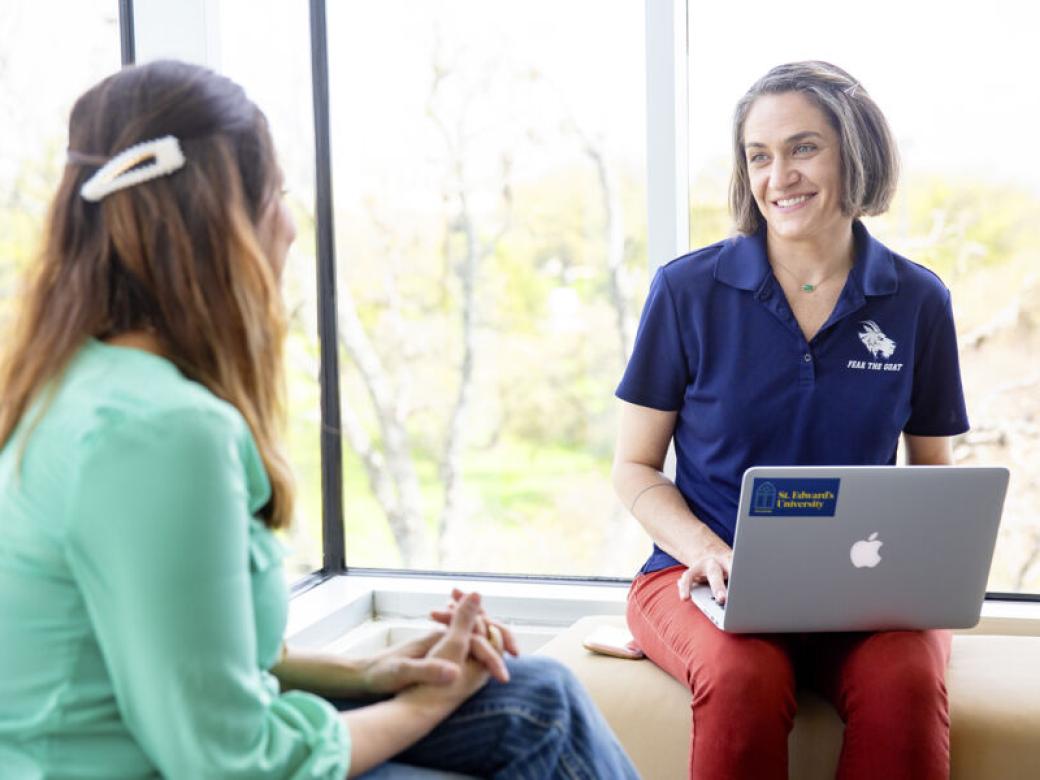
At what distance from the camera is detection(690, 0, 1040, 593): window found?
3.35 meters

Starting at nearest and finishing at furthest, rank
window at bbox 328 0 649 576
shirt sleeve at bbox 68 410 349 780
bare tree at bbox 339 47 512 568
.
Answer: shirt sleeve at bbox 68 410 349 780 < window at bbox 328 0 649 576 < bare tree at bbox 339 47 512 568

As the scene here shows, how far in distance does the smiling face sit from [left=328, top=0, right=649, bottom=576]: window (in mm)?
2170

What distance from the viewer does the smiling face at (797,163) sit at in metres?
2.02

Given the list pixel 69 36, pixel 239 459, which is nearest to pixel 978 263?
pixel 69 36

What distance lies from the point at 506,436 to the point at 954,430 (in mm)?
2830

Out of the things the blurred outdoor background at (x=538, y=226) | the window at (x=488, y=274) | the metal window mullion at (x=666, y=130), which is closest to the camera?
the metal window mullion at (x=666, y=130)

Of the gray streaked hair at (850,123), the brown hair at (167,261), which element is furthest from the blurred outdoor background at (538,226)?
the brown hair at (167,261)

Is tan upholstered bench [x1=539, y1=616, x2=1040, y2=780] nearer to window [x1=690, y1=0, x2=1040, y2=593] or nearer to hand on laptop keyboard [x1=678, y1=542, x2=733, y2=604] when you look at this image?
hand on laptop keyboard [x1=678, y1=542, x2=733, y2=604]

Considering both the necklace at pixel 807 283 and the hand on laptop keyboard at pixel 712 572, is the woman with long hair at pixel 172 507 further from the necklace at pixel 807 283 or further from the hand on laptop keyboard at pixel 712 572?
the necklace at pixel 807 283

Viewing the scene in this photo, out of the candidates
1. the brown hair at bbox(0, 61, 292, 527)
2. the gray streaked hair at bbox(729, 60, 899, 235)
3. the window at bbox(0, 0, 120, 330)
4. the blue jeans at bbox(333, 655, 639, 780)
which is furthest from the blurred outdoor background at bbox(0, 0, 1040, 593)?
the blue jeans at bbox(333, 655, 639, 780)

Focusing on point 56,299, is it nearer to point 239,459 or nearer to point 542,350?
point 239,459

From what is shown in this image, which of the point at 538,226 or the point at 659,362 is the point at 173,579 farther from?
the point at 538,226

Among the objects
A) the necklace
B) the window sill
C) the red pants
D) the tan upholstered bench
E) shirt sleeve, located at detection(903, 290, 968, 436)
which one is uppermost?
the necklace

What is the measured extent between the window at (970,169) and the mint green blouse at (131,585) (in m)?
2.49
